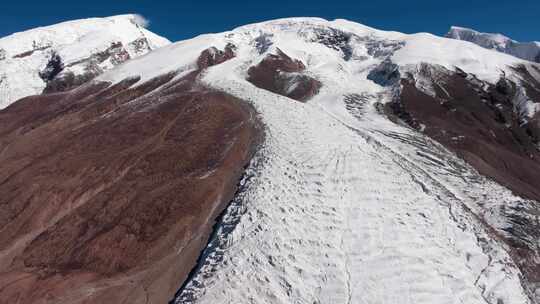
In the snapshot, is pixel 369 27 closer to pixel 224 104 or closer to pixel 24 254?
pixel 224 104

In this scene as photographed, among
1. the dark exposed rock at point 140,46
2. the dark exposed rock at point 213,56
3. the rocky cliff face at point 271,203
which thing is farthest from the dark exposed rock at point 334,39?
the rocky cliff face at point 271,203

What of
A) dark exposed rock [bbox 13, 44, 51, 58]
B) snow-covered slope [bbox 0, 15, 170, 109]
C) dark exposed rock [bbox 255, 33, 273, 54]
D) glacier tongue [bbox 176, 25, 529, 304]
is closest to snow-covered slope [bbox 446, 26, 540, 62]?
dark exposed rock [bbox 255, 33, 273, 54]

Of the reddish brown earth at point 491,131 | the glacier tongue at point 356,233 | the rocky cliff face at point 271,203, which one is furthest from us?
the reddish brown earth at point 491,131

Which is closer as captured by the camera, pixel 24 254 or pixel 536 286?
pixel 536 286

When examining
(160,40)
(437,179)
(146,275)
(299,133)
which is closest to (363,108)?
(299,133)

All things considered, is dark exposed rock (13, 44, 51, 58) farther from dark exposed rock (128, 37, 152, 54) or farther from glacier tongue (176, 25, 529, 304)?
glacier tongue (176, 25, 529, 304)

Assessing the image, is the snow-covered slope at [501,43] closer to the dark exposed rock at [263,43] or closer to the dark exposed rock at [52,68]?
the dark exposed rock at [263,43]
